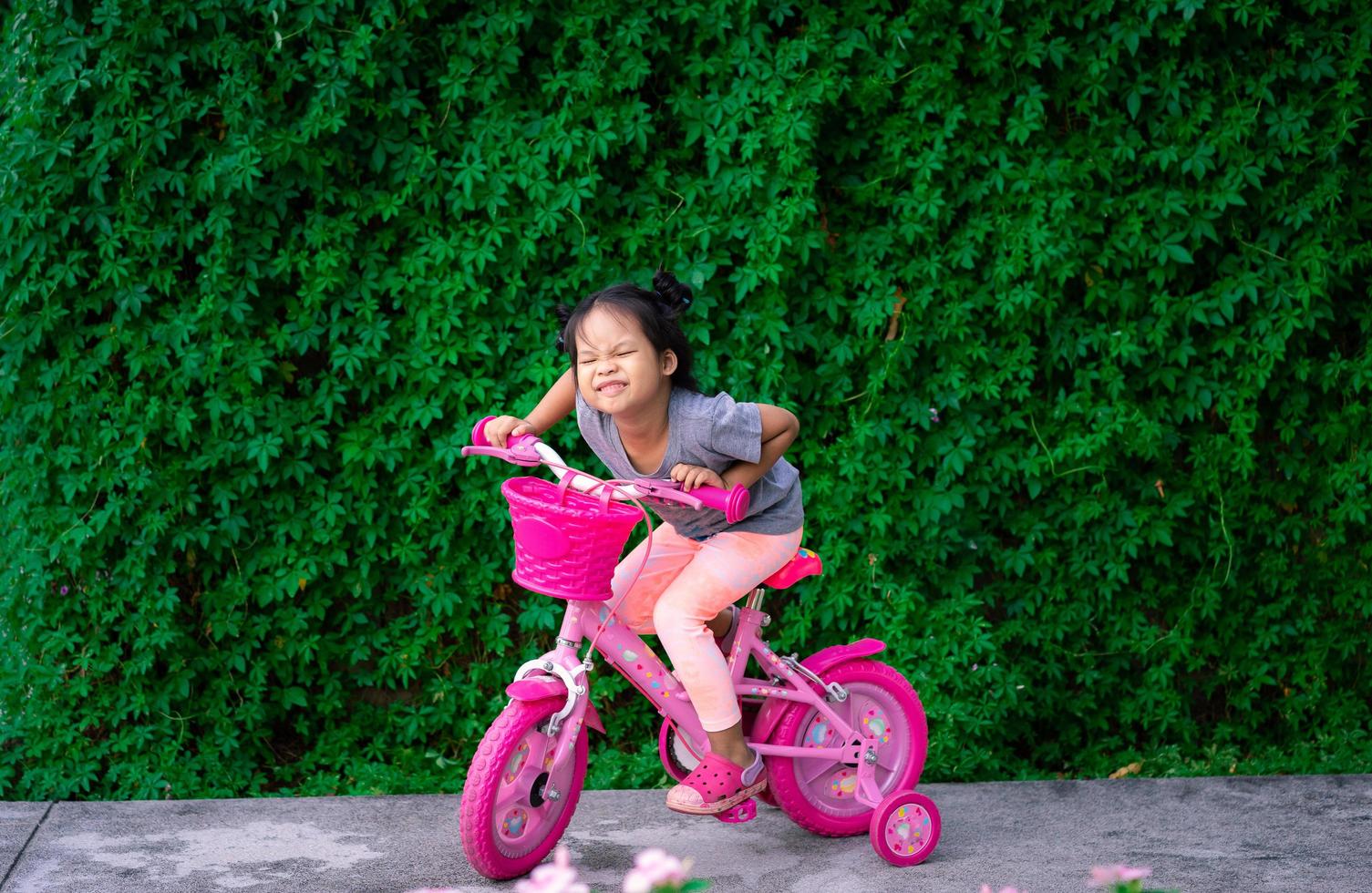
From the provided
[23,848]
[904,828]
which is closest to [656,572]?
[904,828]

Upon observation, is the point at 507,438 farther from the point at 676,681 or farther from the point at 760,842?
the point at 760,842

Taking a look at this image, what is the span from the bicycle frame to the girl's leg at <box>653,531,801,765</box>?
88mm

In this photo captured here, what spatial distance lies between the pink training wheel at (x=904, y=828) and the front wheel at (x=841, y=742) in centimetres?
15

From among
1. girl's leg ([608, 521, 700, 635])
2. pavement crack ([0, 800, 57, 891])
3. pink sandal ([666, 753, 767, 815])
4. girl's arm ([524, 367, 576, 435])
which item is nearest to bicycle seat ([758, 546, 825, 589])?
girl's leg ([608, 521, 700, 635])

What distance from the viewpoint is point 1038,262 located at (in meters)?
4.63

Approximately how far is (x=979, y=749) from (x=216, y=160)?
3.11 m

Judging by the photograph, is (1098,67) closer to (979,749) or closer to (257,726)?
(979,749)

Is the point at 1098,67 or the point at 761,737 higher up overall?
the point at 1098,67

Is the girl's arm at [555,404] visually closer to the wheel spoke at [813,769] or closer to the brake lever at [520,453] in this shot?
the brake lever at [520,453]

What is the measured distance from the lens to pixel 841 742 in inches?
152

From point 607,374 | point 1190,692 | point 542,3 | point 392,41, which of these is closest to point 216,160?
point 392,41

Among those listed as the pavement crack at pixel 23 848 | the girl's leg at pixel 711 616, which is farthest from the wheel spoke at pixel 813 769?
the pavement crack at pixel 23 848

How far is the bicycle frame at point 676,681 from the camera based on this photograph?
3.45 metres

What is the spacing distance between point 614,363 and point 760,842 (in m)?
1.45
